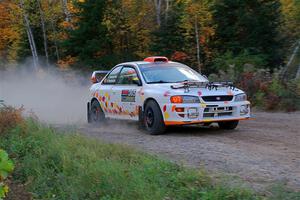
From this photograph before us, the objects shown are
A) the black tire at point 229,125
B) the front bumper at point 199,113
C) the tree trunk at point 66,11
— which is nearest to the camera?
the front bumper at point 199,113

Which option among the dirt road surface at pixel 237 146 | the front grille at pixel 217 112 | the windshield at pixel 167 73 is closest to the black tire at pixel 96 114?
the dirt road surface at pixel 237 146

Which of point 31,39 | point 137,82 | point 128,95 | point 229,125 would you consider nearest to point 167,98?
point 137,82

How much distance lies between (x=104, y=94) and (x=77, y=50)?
23.6 metres

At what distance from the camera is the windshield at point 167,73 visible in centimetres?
1224

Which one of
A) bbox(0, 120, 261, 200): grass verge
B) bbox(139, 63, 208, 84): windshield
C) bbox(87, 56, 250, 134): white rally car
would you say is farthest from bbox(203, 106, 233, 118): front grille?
bbox(0, 120, 261, 200): grass verge

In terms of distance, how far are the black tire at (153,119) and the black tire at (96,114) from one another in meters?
2.44

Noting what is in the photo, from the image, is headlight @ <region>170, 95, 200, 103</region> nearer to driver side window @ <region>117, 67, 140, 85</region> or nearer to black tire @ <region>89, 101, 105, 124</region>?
driver side window @ <region>117, 67, 140, 85</region>

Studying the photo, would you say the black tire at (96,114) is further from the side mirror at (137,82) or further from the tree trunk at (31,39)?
the tree trunk at (31,39)

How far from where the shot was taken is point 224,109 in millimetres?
11320

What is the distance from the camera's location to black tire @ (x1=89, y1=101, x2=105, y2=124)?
1402cm

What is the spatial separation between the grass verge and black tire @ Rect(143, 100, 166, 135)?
5.46 ft

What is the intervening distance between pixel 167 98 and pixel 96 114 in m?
3.50

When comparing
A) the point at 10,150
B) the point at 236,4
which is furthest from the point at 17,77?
the point at 10,150

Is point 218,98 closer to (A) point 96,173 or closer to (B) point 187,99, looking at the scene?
(B) point 187,99
